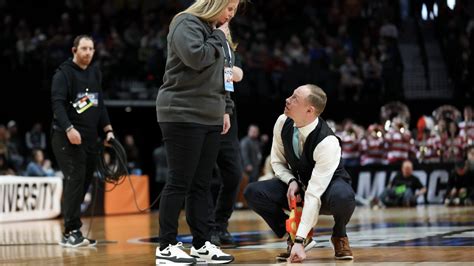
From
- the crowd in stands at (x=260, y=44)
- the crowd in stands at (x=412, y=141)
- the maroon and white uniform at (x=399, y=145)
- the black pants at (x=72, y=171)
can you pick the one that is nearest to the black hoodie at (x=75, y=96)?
the black pants at (x=72, y=171)

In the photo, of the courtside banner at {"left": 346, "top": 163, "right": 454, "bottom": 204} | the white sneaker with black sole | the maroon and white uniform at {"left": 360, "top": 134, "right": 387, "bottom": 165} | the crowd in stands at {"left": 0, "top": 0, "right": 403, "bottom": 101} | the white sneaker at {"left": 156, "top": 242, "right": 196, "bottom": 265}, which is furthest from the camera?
the crowd in stands at {"left": 0, "top": 0, "right": 403, "bottom": 101}

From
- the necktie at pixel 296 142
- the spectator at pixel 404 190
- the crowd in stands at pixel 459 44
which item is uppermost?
the crowd in stands at pixel 459 44

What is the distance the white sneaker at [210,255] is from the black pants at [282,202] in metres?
0.48

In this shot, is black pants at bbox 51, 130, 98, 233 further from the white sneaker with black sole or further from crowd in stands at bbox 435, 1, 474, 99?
crowd in stands at bbox 435, 1, 474, 99

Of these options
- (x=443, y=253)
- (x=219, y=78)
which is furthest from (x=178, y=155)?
(x=443, y=253)

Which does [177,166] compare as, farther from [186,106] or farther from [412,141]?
[412,141]

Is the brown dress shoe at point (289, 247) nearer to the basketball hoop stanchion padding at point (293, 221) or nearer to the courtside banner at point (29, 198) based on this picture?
the basketball hoop stanchion padding at point (293, 221)

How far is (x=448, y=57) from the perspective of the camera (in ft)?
67.0

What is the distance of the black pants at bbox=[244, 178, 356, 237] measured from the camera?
5.76 meters

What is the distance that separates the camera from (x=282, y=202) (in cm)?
607

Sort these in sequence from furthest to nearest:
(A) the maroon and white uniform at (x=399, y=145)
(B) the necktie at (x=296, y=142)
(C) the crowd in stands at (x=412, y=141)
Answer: (A) the maroon and white uniform at (x=399, y=145), (C) the crowd in stands at (x=412, y=141), (B) the necktie at (x=296, y=142)

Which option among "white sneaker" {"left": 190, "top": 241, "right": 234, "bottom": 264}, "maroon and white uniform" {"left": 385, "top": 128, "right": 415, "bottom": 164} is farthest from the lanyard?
"maroon and white uniform" {"left": 385, "top": 128, "right": 415, "bottom": 164}

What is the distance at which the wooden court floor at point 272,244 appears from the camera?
19.1ft

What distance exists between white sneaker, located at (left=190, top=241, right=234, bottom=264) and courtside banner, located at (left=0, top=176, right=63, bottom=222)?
7.56 m
